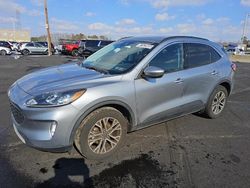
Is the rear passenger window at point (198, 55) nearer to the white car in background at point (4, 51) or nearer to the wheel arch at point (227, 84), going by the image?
the wheel arch at point (227, 84)

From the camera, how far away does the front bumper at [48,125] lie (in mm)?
3002

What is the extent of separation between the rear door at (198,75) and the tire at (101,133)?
55.5 inches

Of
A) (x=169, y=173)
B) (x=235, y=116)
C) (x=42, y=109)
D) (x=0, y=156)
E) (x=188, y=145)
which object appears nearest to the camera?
(x=42, y=109)

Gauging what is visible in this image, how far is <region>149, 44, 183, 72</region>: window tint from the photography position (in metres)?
3.97

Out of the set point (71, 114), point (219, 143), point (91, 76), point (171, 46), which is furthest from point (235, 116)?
point (71, 114)

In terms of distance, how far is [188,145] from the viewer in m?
4.10

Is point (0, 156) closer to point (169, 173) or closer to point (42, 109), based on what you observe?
point (42, 109)

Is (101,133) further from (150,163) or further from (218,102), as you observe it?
(218,102)

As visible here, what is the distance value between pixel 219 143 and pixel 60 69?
301 cm

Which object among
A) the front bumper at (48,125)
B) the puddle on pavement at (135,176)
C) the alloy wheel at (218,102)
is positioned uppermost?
the front bumper at (48,125)

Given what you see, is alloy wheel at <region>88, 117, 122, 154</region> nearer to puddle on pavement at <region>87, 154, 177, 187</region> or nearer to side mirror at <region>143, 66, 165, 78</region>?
puddle on pavement at <region>87, 154, 177, 187</region>

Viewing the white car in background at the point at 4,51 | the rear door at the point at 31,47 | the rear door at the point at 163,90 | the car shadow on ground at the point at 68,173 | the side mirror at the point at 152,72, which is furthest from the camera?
the rear door at the point at 31,47

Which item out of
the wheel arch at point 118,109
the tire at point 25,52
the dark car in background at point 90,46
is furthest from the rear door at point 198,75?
the tire at point 25,52

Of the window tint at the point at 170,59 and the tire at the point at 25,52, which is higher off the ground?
the window tint at the point at 170,59
